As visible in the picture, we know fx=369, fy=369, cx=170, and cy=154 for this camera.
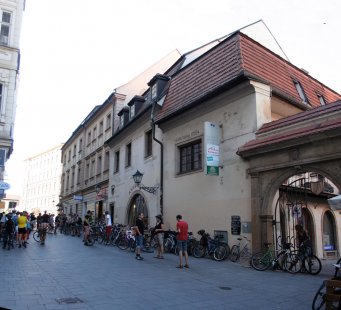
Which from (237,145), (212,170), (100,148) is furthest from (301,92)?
(100,148)

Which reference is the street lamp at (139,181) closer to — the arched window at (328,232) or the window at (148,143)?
the window at (148,143)

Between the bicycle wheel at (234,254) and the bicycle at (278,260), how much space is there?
1405 mm

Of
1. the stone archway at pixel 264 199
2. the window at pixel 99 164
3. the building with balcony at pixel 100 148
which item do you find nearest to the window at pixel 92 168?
the building with balcony at pixel 100 148

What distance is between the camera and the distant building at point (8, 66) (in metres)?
21.7

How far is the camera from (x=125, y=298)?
23.8 feet

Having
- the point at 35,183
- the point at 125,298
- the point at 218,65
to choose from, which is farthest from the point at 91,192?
the point at 35,183

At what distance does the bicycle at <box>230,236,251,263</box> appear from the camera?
13.1 metres

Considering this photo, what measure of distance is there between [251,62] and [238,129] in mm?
3065

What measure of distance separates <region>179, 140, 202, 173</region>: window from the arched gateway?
3370 mm

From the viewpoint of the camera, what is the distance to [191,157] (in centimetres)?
1730

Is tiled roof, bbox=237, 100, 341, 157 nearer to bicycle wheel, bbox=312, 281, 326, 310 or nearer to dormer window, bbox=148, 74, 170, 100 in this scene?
bicycle wheel, bbox=312, 281, 326, 310

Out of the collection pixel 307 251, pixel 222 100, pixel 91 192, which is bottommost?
pixel 307 251

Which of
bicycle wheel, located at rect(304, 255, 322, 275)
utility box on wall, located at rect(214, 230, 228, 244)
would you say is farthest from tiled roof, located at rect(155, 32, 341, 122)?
bicycle wheel, located at rect(304, 255, 322, 275)

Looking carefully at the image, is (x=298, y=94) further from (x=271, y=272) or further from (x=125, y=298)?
(x=125, y=298)
